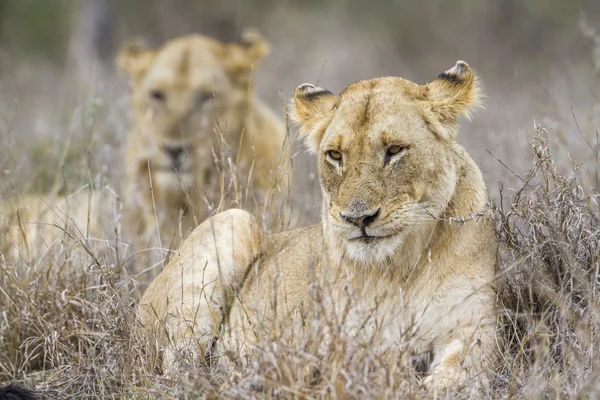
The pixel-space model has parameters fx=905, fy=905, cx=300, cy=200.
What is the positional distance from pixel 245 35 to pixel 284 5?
57.4ft

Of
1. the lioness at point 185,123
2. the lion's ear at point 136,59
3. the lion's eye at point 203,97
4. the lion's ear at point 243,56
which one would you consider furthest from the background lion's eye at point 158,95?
the lion's ear at point 243,56

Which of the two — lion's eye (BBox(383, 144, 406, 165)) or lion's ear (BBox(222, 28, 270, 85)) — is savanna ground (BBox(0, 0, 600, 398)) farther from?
lion's ear (BBox(222, 28, 270, 85))

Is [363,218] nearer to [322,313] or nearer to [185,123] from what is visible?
[322,313]

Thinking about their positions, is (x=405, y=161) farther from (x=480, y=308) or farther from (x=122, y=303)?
(x=122, y=303)

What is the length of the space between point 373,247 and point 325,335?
504 mm

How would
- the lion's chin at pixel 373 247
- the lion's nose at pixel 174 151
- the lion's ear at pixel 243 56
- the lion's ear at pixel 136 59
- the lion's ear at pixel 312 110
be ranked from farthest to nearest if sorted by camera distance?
the lion's ear at pixel 136 59 < the lion's ear at pixel 243 56 < the lion's nose at pixel 174 151 < the lion's ear at pixel 312 110 < the lion's chin at pixel 373 247

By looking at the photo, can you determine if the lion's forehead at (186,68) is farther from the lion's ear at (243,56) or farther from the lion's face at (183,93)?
the lion's ear at (243,56)

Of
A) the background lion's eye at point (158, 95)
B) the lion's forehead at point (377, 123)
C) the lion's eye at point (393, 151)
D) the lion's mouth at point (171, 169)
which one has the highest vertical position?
the background lion's eye at point (158, 95)

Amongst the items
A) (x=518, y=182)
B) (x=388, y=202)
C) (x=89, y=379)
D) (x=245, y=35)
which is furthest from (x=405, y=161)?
(x=245, y=35)

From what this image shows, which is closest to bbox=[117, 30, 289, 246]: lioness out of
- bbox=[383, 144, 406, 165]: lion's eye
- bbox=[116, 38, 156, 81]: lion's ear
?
bbox=[116, 38, 156, 81]: lion's ear

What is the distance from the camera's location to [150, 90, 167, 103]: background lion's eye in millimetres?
7152

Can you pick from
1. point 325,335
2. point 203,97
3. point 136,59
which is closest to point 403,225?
point 325,335

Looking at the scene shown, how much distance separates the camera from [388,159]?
12.7ft

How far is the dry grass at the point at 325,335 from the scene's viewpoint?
10.8 ft
